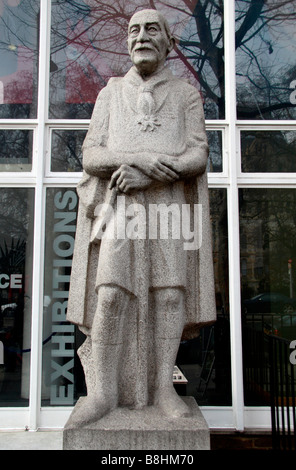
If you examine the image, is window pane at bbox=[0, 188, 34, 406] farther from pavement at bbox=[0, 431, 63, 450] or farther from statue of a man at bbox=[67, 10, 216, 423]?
statue of a man at bbox=[67, 10, 216, 423]

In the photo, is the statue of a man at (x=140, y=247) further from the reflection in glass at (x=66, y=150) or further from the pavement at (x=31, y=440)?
the reflection in glass at (x=66, y=150)

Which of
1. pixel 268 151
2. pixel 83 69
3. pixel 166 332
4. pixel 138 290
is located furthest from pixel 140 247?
pixel 83 69

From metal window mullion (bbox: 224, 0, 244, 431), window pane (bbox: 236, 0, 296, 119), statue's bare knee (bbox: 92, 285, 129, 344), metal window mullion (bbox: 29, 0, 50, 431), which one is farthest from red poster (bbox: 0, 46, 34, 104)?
statue's bare knee (bbox: 92, 285, 129, 344)

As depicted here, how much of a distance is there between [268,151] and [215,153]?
67 centimetres

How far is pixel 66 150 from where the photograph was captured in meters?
5.58

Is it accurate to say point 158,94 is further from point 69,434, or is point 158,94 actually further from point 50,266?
point 50,266

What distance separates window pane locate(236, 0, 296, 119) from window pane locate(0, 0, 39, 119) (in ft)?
8.74

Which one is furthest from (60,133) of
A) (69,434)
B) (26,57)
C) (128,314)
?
(69,434)

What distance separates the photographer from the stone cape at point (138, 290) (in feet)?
9.48

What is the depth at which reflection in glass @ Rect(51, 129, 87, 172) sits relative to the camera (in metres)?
5.55

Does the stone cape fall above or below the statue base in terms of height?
above

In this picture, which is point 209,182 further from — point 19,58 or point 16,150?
point 19,58

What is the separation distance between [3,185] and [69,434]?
373cm

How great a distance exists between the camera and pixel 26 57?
576 centimetres
